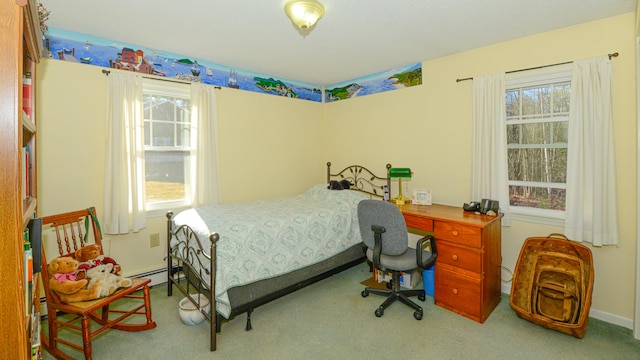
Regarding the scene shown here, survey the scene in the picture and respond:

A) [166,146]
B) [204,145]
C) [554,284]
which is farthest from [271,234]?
[554,284]

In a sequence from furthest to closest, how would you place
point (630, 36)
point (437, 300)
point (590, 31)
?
point (437, 300), point (590, 31), point (630, 36)

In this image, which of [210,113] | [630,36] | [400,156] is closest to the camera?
[630,36]

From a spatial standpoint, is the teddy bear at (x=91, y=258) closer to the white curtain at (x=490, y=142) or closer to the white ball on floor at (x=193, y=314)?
the white ball on floor at (x=193, y=314)

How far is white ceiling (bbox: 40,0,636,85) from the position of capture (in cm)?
234

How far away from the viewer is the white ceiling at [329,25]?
7.69 ft

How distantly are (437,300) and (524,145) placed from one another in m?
1.81

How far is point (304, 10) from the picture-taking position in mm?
2172

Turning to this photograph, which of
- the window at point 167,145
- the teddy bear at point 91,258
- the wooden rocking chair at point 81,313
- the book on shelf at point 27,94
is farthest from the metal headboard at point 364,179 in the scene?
the book on shelf at point 27,94

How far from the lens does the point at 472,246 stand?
264cm

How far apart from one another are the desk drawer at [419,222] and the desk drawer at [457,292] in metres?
Answer: 0.37

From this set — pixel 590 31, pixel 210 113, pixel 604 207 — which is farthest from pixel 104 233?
pixel 590 31

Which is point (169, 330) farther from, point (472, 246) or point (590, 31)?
point (590, 31)

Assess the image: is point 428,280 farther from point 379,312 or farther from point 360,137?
point 360,137

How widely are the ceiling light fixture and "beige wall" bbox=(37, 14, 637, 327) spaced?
1962 millimetres
